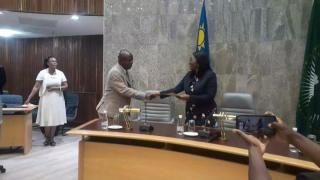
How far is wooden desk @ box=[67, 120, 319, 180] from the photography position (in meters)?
2.17

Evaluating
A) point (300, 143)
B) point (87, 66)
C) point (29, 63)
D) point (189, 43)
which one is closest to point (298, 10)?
point (189, 43)

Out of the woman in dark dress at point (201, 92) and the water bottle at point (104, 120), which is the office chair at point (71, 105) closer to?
the water bottle at point (104, 120)

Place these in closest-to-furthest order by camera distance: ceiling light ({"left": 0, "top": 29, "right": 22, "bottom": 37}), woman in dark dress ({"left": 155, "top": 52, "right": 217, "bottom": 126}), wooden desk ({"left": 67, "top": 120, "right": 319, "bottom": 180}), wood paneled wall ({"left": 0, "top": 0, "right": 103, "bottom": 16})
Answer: wooden desk ({"left": 67, "top": 120, "right": 319, "bottom": 180})
woman in dark dress ({"left": 155, "top": 52, "right": 217, "bottom": 126})
wood paneled wall ({"left": 0, "top": 0, "right": 103, "bottom": 16})
ceiling light ({"left": 0, "top": 29, "right": 22, "bottom": 37})

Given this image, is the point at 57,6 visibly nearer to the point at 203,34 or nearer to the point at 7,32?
the point at 203,34

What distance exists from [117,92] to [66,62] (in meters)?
5.42

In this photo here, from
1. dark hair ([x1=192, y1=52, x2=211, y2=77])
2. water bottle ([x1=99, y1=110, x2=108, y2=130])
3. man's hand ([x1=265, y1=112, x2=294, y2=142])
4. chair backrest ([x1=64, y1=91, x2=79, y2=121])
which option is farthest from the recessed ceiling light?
man's hand ([x1=265, y1=112, x2=294, y2=142])

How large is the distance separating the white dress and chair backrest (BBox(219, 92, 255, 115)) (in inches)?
122

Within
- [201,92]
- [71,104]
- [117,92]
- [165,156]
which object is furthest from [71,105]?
[165,156]

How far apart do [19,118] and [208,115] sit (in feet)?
10.8

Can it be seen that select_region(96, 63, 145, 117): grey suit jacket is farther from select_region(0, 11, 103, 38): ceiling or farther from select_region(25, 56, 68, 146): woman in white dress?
select_region(0, 11, 103, 38): ceiling

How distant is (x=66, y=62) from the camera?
8.33m

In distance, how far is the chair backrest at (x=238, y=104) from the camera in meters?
4.09

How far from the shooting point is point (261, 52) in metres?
4.50

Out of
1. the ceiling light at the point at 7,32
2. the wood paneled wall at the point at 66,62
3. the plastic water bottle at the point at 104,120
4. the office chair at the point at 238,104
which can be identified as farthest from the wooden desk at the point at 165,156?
the ceiling light at the point at 7,32
